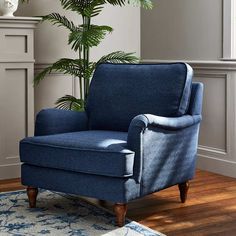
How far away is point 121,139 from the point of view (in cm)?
297

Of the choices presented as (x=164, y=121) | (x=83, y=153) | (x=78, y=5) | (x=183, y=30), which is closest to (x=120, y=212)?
(x=83, y=153)

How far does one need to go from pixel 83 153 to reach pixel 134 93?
63 centimetres

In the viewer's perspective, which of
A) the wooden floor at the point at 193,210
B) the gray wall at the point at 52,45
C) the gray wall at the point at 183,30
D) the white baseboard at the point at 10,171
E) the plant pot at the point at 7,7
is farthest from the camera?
the gray wall at the point at 52,45

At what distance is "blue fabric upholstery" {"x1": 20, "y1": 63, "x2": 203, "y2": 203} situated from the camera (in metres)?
2.75

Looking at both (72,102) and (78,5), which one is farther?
(72,102)

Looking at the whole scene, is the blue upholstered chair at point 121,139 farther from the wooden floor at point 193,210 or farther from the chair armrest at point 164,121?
the wooden floor at point 193,210

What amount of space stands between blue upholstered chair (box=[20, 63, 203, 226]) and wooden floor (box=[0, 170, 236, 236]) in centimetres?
15

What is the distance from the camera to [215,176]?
4062mm

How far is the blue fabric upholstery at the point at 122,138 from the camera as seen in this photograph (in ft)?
→ 9.03

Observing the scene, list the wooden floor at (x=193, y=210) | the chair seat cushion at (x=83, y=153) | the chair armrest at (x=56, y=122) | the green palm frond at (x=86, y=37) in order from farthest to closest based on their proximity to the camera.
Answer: the green palm frond at (x=86, y=37) < the chair armrest at (x=56, y=122) < the wooden floor at (x=193, y=210) < the chair seat cushion at (x=83, y=153)

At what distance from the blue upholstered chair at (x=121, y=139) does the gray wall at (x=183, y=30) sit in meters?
1.02

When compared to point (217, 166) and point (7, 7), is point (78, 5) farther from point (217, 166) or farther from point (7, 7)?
point (217, 166)

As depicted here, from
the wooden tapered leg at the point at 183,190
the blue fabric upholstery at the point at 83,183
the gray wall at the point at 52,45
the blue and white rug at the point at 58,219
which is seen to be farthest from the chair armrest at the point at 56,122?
the gray wall at the point at 52,45

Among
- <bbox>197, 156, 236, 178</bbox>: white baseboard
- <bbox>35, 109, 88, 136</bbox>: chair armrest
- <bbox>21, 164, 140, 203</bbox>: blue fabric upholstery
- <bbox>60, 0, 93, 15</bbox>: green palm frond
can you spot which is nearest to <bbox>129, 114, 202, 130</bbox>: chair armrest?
<bbox>21, 164, 140, 203</bbox>: blue fabric upholstery
